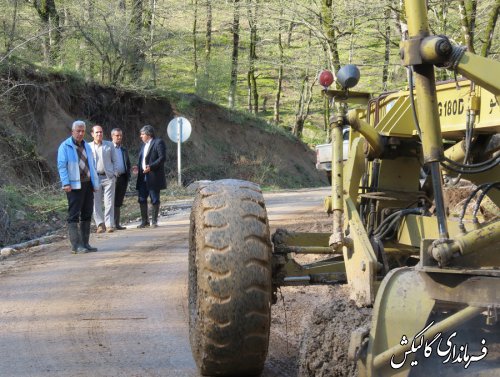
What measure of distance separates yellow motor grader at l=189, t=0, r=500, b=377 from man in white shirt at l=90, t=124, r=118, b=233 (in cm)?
819

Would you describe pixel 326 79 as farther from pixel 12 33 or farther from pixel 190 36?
pixel 190 36

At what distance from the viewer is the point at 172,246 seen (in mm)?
12273

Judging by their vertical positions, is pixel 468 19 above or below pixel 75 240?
above

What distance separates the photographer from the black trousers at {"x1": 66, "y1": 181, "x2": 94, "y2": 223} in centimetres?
1145

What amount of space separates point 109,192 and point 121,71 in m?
16.3

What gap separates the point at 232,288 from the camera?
14.6 ft

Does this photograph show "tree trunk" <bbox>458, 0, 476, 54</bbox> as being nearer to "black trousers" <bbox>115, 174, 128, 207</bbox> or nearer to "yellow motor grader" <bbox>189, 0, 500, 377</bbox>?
"black trousers" <bbox>115, 174, 128, 207</bbox>

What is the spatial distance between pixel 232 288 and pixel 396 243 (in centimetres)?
163

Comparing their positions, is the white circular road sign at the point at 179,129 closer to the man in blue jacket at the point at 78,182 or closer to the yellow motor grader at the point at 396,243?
the man in blue jacket at the point at 78,182

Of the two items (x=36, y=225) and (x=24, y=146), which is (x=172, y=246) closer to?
(x=36, y=225)

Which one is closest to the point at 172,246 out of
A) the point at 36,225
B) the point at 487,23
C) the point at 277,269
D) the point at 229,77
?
the point at 36,225

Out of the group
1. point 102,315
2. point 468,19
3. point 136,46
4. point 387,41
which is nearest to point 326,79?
point 102,315

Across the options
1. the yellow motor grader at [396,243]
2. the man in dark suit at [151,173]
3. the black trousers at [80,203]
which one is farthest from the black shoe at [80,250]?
the yellow motor grader at [396,243]

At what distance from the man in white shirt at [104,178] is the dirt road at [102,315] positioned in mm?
1793
